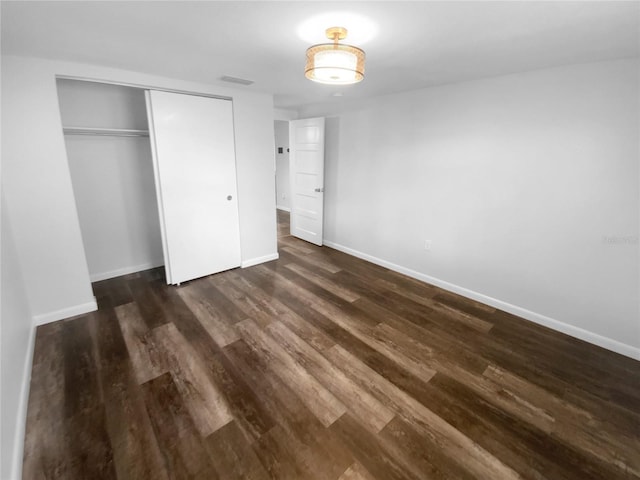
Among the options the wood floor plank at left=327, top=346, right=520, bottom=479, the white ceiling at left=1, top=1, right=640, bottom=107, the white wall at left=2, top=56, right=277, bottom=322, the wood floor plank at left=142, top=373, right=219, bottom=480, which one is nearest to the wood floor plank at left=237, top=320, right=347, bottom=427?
the wood floor plank at left=327, top=346, right=520, bottom=479

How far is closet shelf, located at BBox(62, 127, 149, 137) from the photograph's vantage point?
10.0 feet

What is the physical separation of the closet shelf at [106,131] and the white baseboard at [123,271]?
1596 millimetres

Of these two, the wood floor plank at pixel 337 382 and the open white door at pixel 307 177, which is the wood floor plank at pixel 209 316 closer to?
the wood floor plank at pixel 337 382

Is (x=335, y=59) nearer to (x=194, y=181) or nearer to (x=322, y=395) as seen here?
(x=322, y=395)

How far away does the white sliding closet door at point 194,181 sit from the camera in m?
3.09

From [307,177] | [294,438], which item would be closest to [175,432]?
[294,438]

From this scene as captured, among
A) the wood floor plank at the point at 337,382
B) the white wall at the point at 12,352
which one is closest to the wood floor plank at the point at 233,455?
the wood floor plank at the point at 337,382

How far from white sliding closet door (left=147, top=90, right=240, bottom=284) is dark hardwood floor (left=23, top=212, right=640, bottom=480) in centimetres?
66

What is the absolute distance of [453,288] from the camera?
3.40 metres

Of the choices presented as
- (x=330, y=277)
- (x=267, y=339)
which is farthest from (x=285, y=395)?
(x=330, y=277)

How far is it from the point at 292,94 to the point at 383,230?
213 cm

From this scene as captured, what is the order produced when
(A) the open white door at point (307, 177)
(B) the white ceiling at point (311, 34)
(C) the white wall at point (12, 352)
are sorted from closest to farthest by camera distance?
(C) the white wall at point (12, 352) < (B) the white ceiling at point (311, 34) < (A) the open white door at point (307, 177)

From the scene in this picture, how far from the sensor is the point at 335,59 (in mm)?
1675

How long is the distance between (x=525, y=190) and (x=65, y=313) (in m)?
4.46
